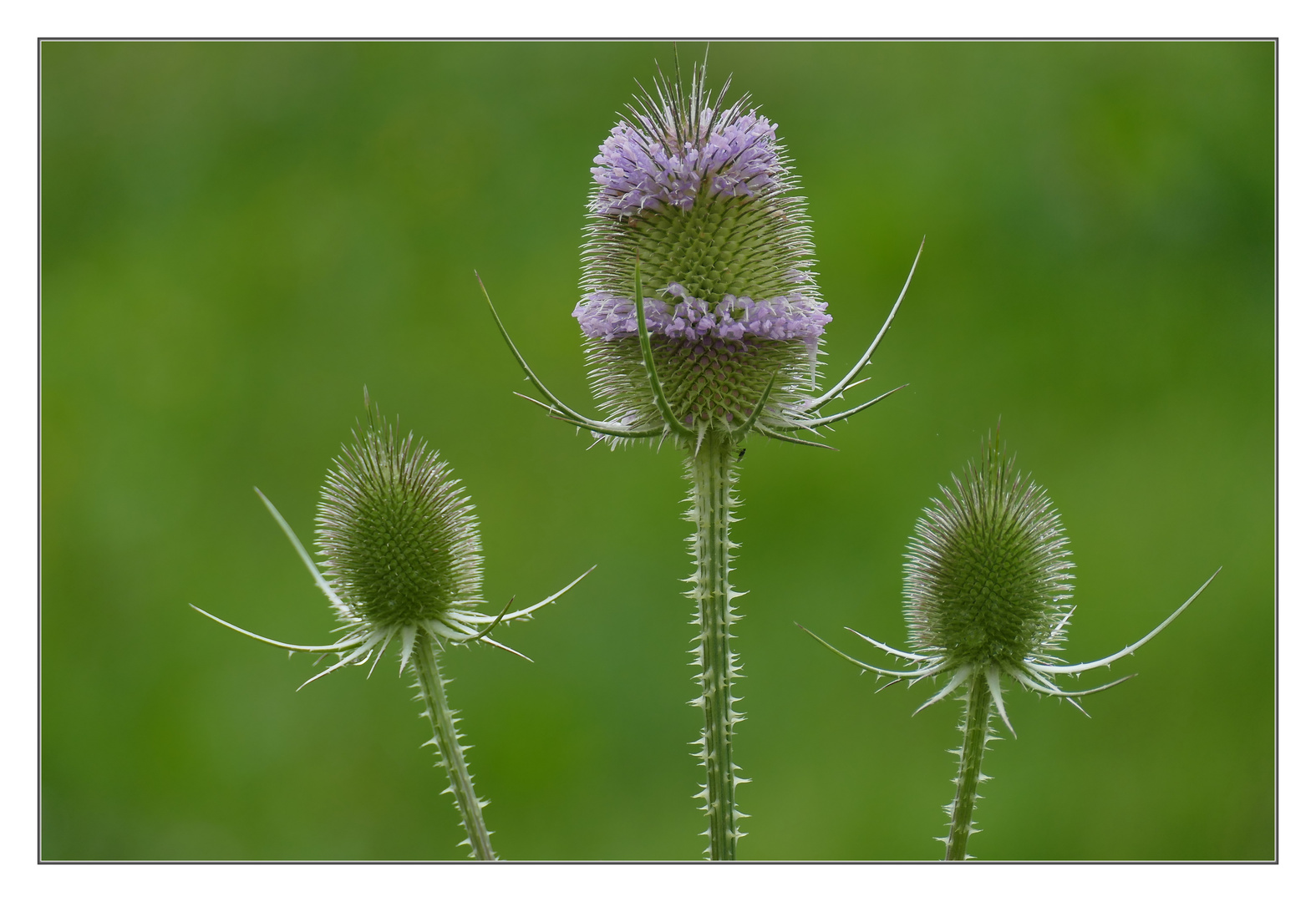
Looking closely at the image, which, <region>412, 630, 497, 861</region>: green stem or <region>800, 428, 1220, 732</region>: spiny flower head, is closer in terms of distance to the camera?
<region>412, 630, 497, 861</region>: green stem

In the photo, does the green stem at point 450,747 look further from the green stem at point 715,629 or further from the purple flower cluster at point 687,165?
the purple flower cluster at point 687,165

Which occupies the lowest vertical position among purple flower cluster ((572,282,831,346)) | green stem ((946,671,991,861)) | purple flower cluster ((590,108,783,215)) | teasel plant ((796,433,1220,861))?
green stem ((946,671,991,861))

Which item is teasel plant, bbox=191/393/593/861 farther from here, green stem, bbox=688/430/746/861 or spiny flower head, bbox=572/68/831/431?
spiny flower head, bbox=572/68/831/431

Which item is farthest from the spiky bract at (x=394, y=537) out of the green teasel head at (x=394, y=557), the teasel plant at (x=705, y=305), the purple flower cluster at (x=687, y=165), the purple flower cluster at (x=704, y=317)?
the purple flower cluster at (x=687, y=165)

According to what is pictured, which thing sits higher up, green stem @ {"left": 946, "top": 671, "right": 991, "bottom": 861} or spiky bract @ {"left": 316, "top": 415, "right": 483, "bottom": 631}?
spiky bract @ {"left": 316, "top": 415, "right": 483, "bottom": 631}

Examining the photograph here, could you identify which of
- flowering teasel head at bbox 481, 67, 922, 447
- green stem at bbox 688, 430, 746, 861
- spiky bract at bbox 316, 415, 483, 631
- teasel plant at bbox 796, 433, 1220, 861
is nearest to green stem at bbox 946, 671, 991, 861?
teasel plant at bbox 796, 433, 1220, 861

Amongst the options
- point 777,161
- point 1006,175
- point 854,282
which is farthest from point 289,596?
point 1006,175
